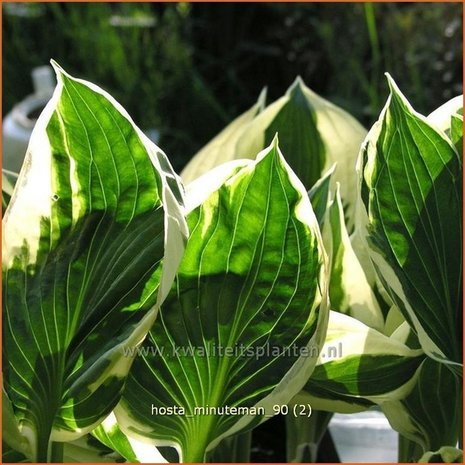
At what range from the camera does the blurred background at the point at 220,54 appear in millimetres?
1954

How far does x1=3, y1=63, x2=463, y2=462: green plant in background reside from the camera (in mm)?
295

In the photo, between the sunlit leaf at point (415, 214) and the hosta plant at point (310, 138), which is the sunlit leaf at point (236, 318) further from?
the hosta plant at point (310, 138)

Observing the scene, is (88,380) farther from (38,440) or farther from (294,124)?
(294,124)

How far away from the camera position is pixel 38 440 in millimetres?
305

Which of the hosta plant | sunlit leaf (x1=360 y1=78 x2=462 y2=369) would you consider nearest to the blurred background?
the hosta plant

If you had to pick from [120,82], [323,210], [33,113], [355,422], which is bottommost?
[355,422]

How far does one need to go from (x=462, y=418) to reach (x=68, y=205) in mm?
176

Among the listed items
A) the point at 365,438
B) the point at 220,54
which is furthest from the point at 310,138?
the point at 220,54

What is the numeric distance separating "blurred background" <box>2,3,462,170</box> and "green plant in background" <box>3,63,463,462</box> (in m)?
1.56

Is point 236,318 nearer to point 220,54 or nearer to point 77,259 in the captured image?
point 77,259

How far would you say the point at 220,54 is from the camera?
2.25m

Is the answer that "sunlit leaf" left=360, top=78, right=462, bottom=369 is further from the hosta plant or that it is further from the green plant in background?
the hosta plant

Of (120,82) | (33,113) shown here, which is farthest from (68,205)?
(120,82)

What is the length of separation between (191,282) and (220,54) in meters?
1.99
